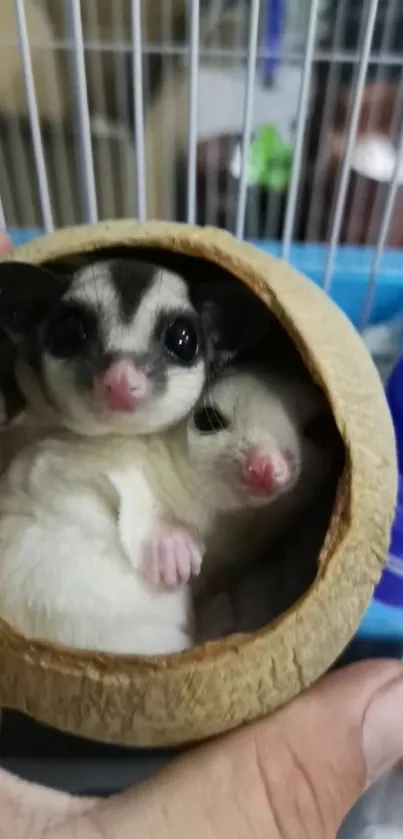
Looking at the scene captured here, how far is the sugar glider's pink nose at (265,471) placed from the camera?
0.61 m

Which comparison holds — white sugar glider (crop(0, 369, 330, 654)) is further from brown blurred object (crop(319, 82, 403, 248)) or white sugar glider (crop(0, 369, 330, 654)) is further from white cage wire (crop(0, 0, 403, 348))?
brown blurred object (crop(319, 82, 403, 248))

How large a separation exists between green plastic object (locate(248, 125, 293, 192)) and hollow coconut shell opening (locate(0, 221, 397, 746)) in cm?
53

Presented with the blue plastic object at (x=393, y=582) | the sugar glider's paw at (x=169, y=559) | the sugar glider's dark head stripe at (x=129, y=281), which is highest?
the sugar glider's dark head stripe at (x=129, y=281)

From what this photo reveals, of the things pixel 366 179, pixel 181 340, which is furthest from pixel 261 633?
pixel 366 179

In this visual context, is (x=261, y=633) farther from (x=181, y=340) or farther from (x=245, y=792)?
(x=181, y=340)

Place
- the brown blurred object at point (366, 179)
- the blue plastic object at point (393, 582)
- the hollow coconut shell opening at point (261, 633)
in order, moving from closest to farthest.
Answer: the hollow coconut shell opening at point (261, 633)
the blue plastic object at point (393, 582)
the brown blurred object at point (366, 179)

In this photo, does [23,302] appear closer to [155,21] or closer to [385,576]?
[385,576]

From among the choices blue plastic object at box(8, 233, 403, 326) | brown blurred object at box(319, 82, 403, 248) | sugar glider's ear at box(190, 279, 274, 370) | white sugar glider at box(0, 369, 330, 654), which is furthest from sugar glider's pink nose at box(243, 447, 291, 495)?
brown blurred object at box(319, 82, 403, 248)

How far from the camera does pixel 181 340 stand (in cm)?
63

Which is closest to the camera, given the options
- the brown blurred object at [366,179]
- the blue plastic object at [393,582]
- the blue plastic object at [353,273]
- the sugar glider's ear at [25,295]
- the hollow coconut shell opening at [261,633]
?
the hollow coconut shell opening at [261,633]

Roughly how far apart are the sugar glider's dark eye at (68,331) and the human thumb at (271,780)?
29 centimetres

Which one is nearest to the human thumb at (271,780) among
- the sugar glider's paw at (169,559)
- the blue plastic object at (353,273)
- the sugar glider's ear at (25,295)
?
the sugar glider's paw at (169,559)

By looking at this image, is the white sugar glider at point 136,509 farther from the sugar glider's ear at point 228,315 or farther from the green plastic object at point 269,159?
the green plastic object at point 269,159

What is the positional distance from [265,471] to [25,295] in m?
0.22
